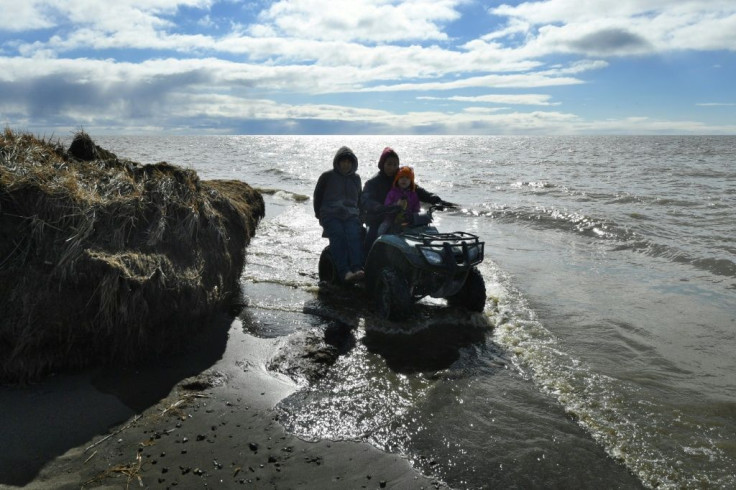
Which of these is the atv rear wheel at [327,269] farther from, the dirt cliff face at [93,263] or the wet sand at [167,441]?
the wet sand at [167,441]

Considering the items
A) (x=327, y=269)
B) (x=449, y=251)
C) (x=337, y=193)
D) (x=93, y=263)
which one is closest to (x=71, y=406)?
(x=93, y=263)

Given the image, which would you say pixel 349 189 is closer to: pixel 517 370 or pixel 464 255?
pixel 464 255

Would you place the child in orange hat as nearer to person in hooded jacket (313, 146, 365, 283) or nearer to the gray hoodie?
person in hooded jacket (313, 146, 365, 283)

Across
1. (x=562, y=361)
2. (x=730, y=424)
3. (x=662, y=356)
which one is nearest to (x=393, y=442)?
(x=562, y=361)

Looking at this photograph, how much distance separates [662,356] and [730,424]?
1.41m

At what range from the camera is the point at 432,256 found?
18.9ft

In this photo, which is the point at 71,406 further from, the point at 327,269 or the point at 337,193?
the point at 337,193

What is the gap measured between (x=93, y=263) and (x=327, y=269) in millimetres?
3784

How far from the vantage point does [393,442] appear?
12.0ft

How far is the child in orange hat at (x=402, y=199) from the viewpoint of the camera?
6902 millimetres

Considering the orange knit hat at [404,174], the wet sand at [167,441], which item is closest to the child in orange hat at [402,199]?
the orange knit hat at [404,174]

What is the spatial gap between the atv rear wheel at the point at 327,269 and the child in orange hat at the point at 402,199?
991mm

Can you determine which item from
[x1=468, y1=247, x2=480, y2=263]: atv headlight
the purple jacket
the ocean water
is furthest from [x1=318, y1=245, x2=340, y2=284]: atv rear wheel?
[x1=468, y1=247, x2=480, y2=263]: atv headlight

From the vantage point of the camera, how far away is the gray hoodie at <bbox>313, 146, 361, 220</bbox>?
287 inches
